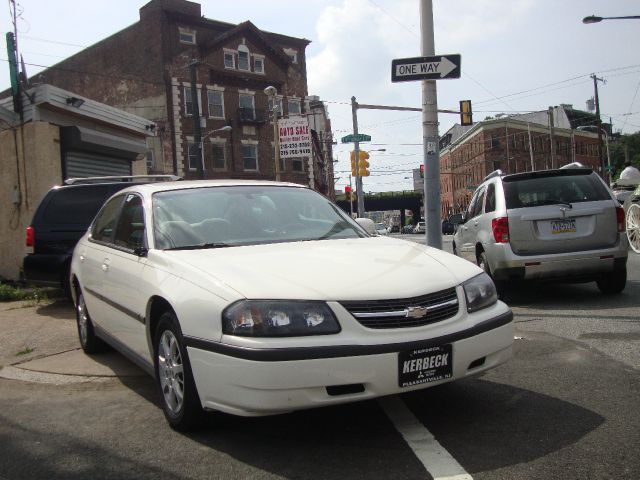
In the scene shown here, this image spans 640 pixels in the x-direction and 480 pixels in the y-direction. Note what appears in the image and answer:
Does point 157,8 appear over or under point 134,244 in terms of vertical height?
over

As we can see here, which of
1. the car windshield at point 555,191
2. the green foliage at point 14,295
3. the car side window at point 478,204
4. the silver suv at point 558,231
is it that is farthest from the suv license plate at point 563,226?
the green foliage at point 14,295

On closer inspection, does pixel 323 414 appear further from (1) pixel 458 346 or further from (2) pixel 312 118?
(2) pixel 312 118

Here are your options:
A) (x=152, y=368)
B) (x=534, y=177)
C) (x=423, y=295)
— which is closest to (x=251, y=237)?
(x=152, y=368)

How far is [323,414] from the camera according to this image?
11.8 feet

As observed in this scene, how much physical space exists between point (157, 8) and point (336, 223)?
36086 millimetres

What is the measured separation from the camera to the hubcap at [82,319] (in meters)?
5.42

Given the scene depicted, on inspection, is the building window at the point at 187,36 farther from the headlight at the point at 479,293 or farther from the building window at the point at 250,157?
the headlight at the point at 479,293

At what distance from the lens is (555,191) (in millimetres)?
7227

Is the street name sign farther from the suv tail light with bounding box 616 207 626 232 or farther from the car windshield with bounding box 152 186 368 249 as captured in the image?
the car windshield with bounding box 152 186 368 249

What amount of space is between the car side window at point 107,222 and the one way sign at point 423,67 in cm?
534

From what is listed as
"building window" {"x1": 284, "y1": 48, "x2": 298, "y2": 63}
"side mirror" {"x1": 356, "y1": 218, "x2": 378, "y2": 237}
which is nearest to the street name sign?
"side mirror" {"x1": 356, "y1": 218, "x2": 378, "y2": 237}

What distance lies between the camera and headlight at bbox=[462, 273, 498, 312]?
3320 millimetres

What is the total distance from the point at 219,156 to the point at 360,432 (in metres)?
35.5

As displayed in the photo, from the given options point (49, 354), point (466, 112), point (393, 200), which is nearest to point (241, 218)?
point (49, 354)
